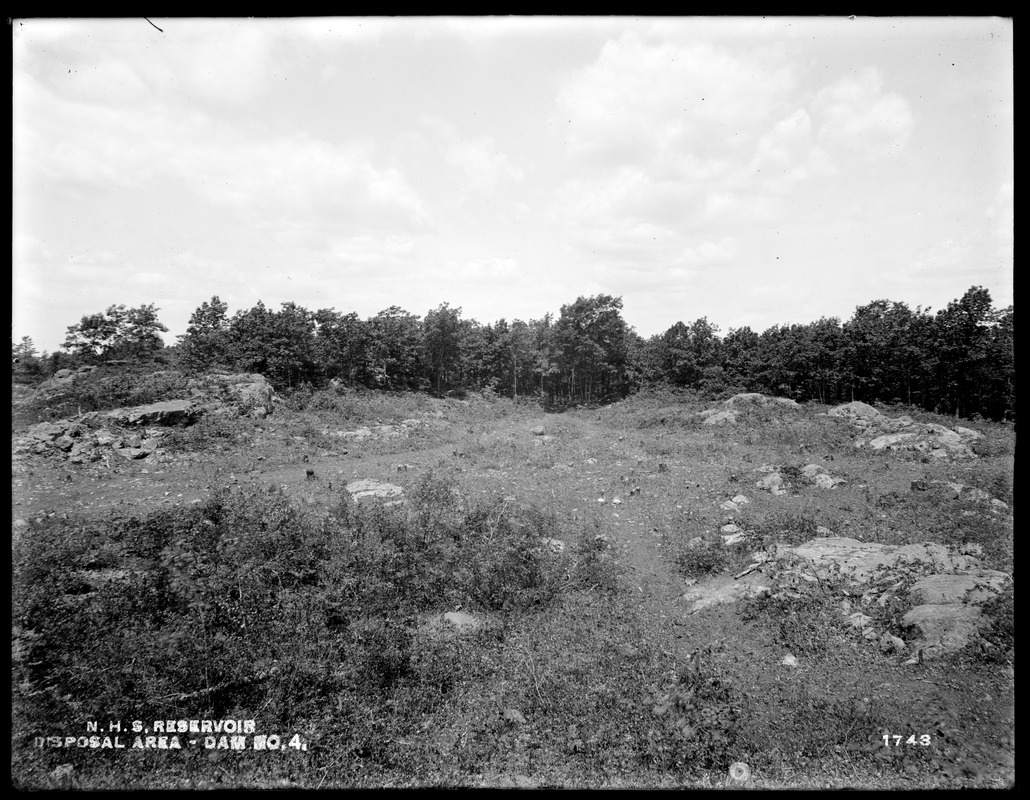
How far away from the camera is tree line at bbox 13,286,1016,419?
23750 mm

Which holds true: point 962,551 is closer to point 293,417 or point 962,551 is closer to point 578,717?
point 578,717

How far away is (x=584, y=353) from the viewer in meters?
39.1

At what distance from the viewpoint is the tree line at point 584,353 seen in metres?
23.8

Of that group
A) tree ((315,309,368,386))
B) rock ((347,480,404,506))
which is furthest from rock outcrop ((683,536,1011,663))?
tree ((315,309,368,386))

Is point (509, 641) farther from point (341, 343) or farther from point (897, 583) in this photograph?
point (341, 343)

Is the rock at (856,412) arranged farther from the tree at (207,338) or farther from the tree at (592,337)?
the tree at (207,338)

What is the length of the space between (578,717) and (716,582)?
412cm

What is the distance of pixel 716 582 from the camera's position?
7277 mm

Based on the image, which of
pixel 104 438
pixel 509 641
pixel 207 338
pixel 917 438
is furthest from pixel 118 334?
pixel 917 438

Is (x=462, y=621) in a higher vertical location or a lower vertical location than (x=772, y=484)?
lower

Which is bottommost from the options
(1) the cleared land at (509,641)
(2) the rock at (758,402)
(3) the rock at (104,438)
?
(1) the cleared land at (509,641)

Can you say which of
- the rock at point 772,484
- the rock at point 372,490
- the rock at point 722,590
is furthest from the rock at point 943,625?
the rock at point 372,490
